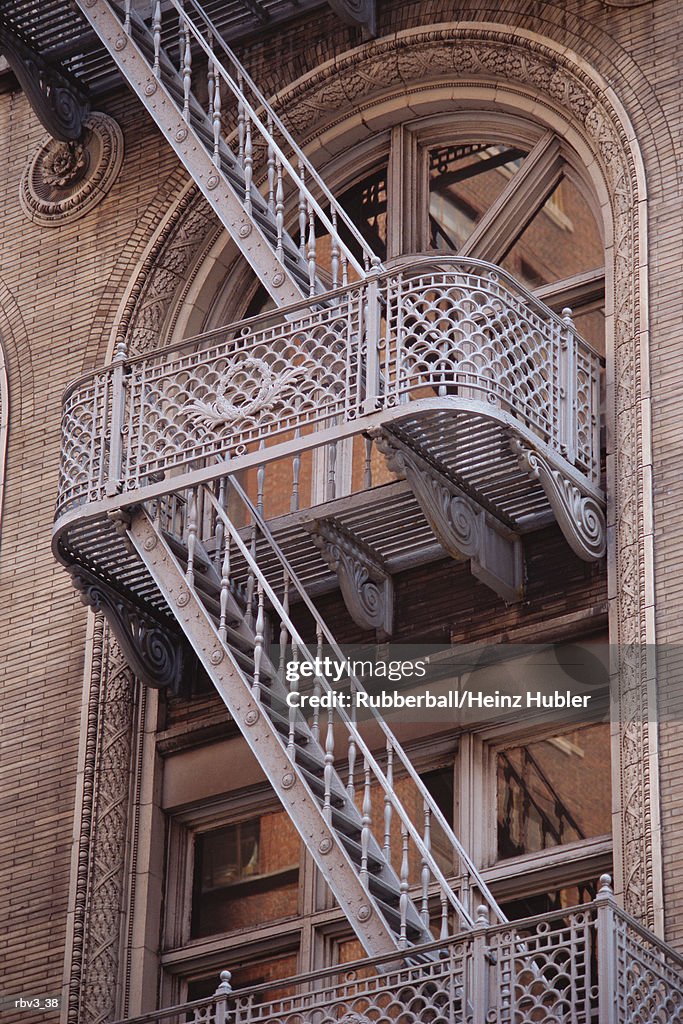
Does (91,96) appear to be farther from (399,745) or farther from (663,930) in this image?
(663,930)

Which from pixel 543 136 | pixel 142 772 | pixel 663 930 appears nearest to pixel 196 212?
pixel 543 136

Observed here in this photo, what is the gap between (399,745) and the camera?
14.7 meters

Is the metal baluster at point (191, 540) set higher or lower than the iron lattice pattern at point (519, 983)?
higher

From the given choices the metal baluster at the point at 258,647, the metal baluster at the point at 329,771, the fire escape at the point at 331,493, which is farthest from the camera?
the metal baluster at the point at 258,647

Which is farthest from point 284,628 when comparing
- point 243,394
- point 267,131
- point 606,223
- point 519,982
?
point 267,131

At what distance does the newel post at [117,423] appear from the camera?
15.4 metres

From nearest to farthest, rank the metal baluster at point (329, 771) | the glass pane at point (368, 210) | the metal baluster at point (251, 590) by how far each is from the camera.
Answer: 1. the metal baluster at point (329, 771)
2. the metal baluster at point (251, 590)
3. the glass pane at point (368, 210)

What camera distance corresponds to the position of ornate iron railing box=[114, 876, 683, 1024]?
12203 millimetres

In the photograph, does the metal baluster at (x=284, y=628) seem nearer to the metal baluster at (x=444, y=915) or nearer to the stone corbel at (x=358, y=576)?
the stone corbel at (x=358, y=576)

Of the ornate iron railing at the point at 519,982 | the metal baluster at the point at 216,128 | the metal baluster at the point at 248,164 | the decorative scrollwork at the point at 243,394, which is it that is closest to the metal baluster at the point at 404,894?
the ornate iron railing at the point at 519,982

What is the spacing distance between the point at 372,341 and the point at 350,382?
30cm

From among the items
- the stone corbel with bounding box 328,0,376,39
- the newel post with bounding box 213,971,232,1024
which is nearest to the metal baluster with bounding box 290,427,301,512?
the stone corbel with bounding box 328,0,376,39

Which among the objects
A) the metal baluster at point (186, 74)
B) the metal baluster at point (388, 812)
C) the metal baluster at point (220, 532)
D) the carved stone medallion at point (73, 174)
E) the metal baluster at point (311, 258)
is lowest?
the metal baluster at point (388, 812)

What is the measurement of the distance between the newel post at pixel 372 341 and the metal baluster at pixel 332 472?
145 cm
